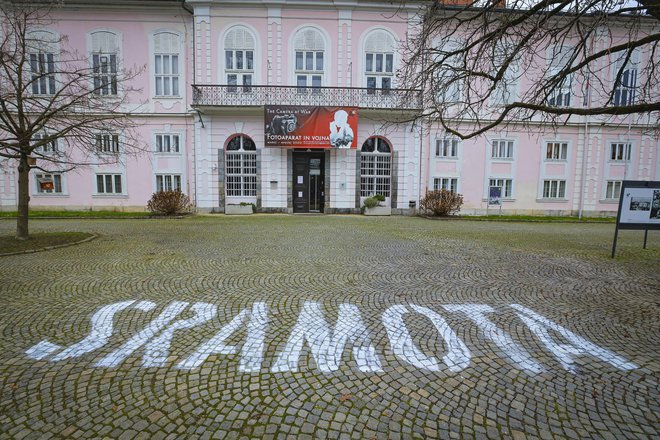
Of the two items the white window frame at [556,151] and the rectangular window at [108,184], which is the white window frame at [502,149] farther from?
the rectangular window at [108,184]

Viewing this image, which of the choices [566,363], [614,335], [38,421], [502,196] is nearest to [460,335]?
[566,363]

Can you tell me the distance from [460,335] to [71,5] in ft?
85.8

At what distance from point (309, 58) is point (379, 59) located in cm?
416

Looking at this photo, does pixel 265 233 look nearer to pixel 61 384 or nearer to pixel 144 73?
pixel 61 384

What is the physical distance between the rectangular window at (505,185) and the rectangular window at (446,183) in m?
2.34

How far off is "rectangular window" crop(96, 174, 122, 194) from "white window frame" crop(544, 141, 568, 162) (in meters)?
27.2

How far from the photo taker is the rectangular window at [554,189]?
22614mm

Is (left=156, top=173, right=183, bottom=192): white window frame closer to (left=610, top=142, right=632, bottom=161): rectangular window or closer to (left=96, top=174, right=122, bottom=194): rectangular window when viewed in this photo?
(left=96, top=174, right=122, bottom=194): rectangular window

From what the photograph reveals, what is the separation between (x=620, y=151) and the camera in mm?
22766

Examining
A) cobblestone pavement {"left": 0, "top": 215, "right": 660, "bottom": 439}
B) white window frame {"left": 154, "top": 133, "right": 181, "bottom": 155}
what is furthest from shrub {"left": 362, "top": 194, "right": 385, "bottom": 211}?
cobblestone pavement {"left": 0, "top": 215, "right": 660, "bottom": 439}

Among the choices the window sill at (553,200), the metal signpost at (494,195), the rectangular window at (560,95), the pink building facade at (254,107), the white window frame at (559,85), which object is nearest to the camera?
the white window frame at (559,85)

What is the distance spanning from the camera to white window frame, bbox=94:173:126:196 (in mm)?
20859

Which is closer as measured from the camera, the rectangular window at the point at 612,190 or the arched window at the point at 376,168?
the arched window at the point at 376,168

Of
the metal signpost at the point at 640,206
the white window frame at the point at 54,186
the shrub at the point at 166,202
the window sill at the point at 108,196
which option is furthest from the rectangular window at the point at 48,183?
the metal signpost at the point at 640,206
